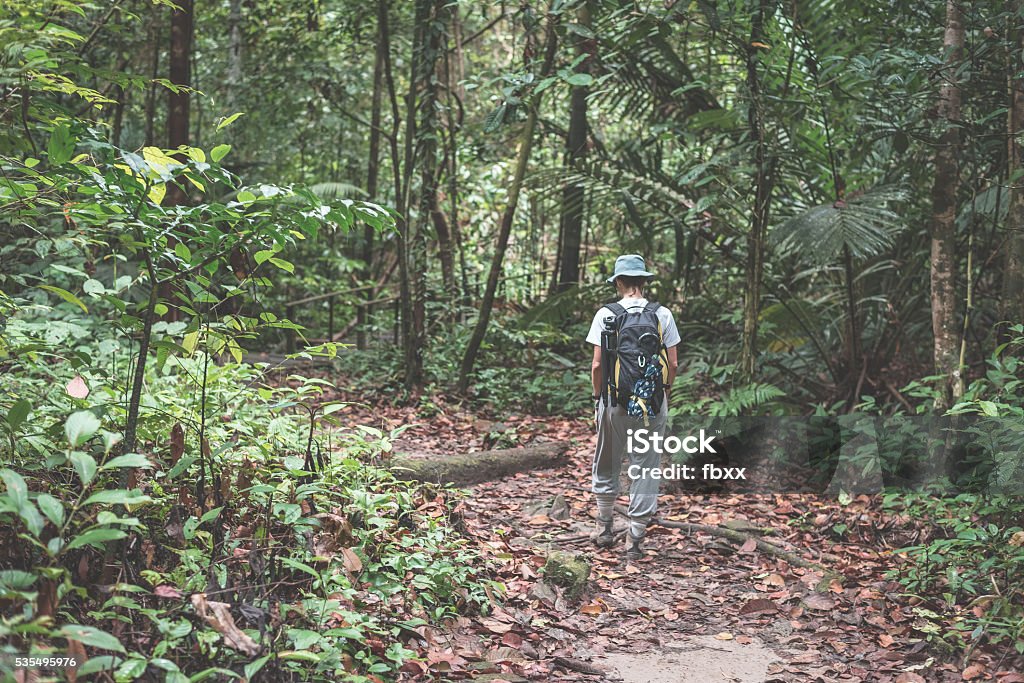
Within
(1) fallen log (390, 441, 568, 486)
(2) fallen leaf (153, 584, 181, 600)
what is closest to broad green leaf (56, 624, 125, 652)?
(2) fallen leaf (153, 584, 181, 600)

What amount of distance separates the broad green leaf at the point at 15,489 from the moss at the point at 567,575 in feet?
10.1

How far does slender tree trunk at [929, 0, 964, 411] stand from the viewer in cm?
593

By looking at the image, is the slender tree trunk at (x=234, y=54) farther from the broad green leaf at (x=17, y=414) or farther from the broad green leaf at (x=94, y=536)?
the broad green leaf at (x=94, y=536)

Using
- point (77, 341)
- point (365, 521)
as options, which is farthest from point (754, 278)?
point (77, 341)

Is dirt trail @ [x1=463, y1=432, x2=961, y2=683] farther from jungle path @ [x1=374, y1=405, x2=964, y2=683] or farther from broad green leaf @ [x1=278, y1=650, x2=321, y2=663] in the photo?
broad green leaf @ [x1=278, y1=650, x2=321, y2=663]

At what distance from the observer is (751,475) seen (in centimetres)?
721

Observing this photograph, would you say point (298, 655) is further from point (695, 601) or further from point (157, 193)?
point (695, 601)

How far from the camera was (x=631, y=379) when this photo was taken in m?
5.40

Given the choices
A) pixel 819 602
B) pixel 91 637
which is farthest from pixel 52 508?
pixel 819 602

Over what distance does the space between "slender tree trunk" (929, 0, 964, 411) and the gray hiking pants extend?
213cm

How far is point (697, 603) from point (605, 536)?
2.92ft

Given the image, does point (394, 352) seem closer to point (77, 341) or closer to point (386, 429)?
point (386, 429)

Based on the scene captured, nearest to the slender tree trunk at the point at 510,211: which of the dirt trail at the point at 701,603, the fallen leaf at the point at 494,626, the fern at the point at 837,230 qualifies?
the dirt trail at the point at 701,603

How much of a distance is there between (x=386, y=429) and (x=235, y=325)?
4.04 metres
